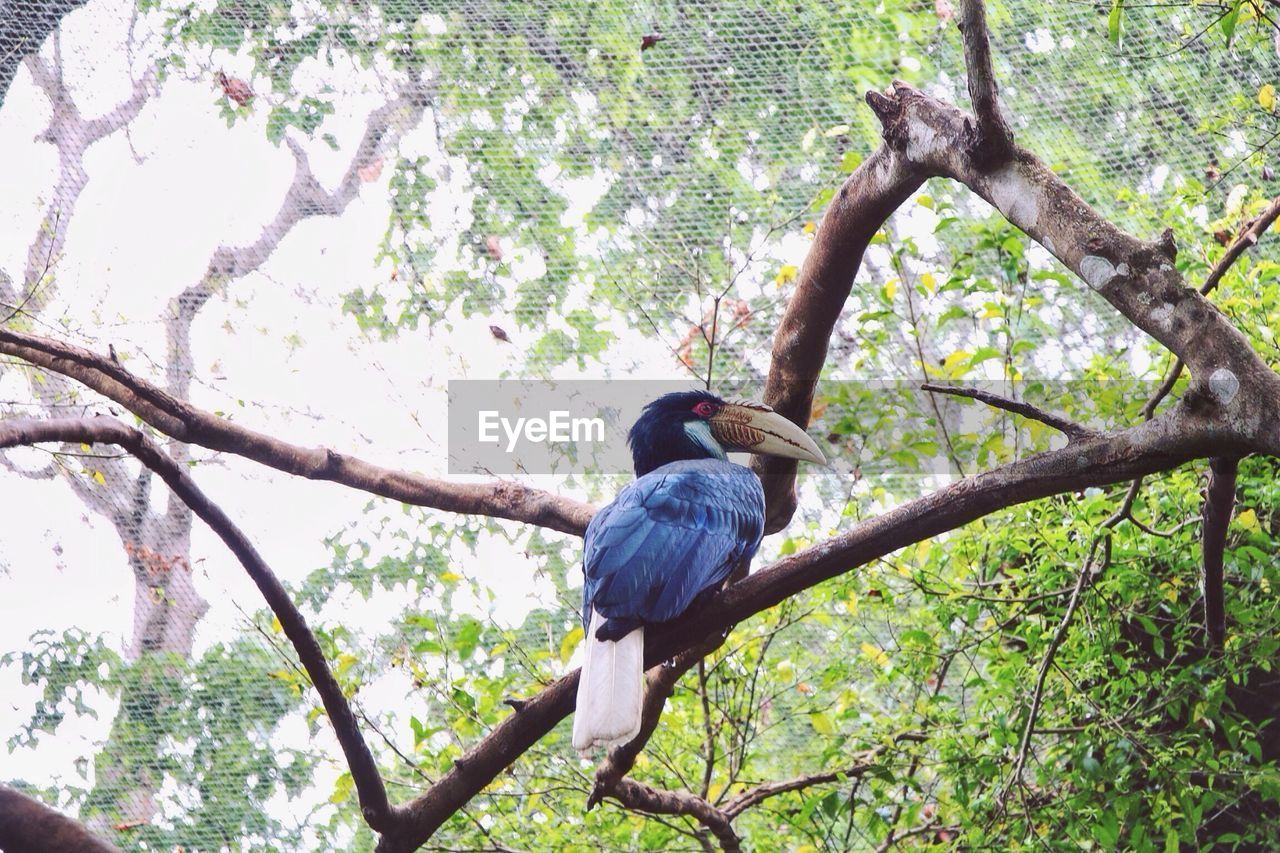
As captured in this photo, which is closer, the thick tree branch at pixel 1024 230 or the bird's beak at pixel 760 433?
the thick tree branch at pixel 1024 230

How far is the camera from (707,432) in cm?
249

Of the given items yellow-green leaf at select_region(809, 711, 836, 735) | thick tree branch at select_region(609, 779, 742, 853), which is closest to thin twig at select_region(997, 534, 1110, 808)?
yellow-green leaf at select_region(809, 711, 836, 735)

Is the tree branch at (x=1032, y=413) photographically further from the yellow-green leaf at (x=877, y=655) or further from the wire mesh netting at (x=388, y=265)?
the wire mesh netting at (x=388, y=265)

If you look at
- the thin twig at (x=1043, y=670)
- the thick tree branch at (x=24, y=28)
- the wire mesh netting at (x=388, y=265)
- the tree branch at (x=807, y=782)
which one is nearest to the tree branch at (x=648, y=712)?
the tree branch at (x=807, y=782)

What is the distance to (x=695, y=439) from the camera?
8.18 feet

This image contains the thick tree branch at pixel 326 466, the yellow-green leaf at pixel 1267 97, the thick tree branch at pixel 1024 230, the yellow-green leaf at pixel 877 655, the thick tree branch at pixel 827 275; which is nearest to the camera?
the thick tree branch at pixel 1024 230

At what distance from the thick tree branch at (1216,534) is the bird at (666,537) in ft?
2.14

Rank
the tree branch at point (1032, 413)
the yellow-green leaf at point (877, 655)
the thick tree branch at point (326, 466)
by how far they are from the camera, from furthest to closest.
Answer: the yellow-green leaf at point (877, 655) < the thick tree branch at point (326, 466) < the tree branch at point (1032, 413)

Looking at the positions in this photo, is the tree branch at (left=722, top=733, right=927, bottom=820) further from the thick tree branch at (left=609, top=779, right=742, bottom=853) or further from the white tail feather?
the white tail feather

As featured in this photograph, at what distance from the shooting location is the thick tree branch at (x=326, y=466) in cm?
217

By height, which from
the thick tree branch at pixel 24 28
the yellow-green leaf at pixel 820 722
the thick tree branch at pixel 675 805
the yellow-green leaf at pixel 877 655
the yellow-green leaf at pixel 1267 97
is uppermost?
the thick tree branch at pixel 24 28

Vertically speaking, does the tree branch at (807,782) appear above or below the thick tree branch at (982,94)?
below

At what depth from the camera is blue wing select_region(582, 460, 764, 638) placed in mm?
1923

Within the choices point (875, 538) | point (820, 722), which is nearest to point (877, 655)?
point (820, 722)
